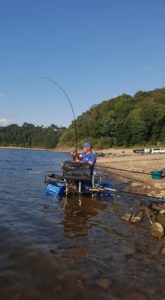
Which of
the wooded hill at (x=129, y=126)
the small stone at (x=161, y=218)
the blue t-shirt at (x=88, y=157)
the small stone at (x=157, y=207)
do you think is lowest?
the small stone at (x=161, y=218)

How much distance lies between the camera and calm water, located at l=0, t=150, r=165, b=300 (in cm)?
617

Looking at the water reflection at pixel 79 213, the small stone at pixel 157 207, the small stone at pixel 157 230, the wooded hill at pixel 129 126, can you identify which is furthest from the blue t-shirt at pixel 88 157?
the wooded hill at pixel 129 126

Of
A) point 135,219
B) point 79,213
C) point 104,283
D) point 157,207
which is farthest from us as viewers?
point 157,207

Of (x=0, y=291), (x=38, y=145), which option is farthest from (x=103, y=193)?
(x=38, y=145)

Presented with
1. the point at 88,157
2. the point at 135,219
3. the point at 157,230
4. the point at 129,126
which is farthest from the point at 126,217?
the point at 129,126

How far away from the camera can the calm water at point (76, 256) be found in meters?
6.17

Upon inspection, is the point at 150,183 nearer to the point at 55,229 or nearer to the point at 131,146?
the point at 55,229

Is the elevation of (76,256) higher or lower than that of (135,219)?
lower

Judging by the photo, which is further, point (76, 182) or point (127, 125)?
point (127, 125)

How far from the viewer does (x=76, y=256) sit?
25.9 feet

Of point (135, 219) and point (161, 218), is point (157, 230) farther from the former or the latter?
point (161, 218)

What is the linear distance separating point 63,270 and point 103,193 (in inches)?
342

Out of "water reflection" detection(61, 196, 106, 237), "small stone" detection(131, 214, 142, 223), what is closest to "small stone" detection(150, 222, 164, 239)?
"small stone" detection(131, 214, 142, 223)

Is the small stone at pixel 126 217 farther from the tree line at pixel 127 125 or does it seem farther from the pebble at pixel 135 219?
the tree line at pixel 127 125
